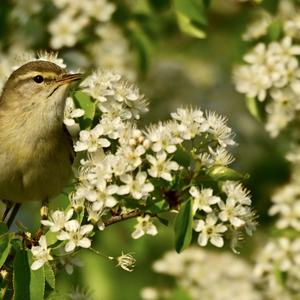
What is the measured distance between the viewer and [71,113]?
4.51 meters

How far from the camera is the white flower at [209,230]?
4090mm

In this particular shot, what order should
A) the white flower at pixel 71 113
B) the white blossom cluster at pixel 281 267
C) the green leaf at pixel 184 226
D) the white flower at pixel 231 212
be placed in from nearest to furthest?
the green leaf at pixel 184 226 < the white flower at pixel 231 212 < the white flower at pixel 71 113 < the white blossom cluster at pixel 281 267

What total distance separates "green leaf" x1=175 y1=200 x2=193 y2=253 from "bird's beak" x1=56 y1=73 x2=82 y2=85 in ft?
3.28

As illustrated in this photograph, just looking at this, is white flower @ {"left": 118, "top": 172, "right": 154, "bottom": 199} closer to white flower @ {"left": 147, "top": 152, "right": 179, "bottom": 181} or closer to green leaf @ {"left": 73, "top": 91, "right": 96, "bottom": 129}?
white flower @ {"left": 147, "top": 152, "right": 179, "bottom": 181}

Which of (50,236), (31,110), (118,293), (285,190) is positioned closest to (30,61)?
(31,110)

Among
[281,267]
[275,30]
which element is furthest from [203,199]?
[275,30]

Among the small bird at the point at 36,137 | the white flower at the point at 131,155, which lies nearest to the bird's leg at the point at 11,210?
the small bird at the point at 36,137

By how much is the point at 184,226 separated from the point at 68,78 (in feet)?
3.63

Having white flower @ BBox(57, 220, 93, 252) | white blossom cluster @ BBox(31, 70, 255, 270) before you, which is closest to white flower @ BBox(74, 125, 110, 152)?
white blossom cluster @ BBox(31, 70, 255, 270)

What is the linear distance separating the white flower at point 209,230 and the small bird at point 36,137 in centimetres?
100

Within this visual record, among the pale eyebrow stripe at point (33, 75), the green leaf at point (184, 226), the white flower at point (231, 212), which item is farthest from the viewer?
the pale eyebrow stripe at point (33, 75)

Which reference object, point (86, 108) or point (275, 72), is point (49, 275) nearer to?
point (86, 108)

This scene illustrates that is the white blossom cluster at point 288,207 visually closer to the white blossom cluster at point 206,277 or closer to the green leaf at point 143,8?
the white blossom cluster at point 206,277

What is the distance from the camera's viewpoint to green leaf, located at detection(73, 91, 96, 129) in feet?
14.7
